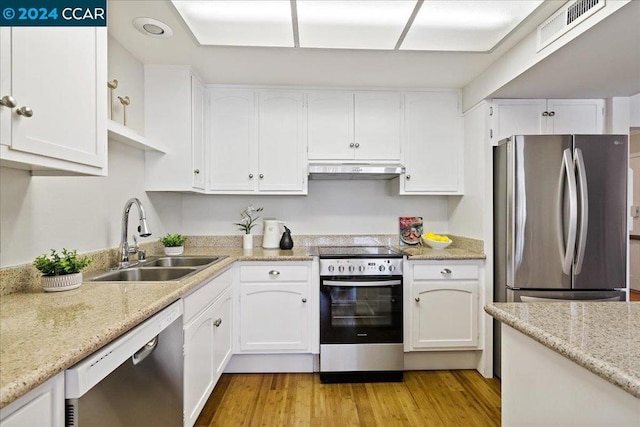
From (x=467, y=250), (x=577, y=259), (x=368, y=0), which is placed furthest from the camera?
(x=467, y=250)

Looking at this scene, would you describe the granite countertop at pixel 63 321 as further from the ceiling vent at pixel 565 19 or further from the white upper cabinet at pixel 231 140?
the ceiling vent at pixel 565 19

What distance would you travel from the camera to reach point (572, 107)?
2.51m

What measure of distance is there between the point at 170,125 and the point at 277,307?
5.03 feet

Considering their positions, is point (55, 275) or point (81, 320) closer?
point (81, 320)

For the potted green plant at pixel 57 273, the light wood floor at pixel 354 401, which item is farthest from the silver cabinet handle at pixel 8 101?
the light wood floor at pixel 354 401

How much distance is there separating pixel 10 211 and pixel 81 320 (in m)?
0.71

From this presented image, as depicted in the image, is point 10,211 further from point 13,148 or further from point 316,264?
point 316,264

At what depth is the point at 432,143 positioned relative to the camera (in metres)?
2.81

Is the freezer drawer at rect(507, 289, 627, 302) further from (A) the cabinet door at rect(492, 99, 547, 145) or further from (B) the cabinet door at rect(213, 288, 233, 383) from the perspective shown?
(B) the cabinet door at rect(213, 288, 233, 383)

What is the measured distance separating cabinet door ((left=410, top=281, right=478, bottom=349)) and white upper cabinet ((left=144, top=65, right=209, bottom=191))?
1907 mm

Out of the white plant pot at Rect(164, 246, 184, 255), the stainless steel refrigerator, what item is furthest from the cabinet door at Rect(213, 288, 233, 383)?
the stainless steel refrigerator

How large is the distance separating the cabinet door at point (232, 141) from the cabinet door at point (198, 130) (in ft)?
0.24

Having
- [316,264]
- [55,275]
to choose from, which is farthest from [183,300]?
[316,264]

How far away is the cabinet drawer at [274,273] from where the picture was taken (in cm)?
242
